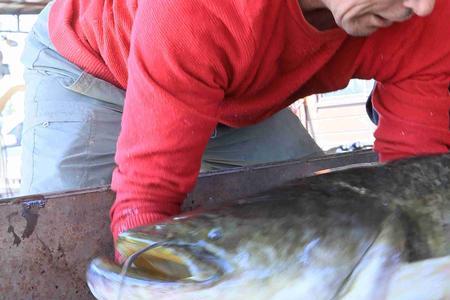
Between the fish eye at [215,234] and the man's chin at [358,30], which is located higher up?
the man's chin at [358,30]

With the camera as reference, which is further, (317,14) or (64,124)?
(64,124)

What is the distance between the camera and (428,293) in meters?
0.79

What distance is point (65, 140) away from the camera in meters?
1.72

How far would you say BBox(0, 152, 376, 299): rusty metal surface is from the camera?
140 cm

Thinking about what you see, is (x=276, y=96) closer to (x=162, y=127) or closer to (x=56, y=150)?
(x=162, y=127)

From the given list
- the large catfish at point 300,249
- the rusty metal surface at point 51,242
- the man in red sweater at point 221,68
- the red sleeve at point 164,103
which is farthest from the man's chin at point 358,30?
the rusty metal surface at point 51,242

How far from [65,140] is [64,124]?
0.14 feet

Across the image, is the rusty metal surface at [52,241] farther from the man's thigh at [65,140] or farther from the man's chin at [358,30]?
the man's chin at [358,30]

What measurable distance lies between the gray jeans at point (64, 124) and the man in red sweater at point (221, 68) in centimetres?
1

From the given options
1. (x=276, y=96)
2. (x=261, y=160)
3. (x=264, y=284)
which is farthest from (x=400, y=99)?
(x=264, y=284)

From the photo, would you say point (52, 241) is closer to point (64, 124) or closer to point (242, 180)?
point (64, 124)

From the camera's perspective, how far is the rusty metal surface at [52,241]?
55.0 inches

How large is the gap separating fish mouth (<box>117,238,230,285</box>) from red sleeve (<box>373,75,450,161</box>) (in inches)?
36.2

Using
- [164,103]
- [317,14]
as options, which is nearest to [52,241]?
[164,103]
